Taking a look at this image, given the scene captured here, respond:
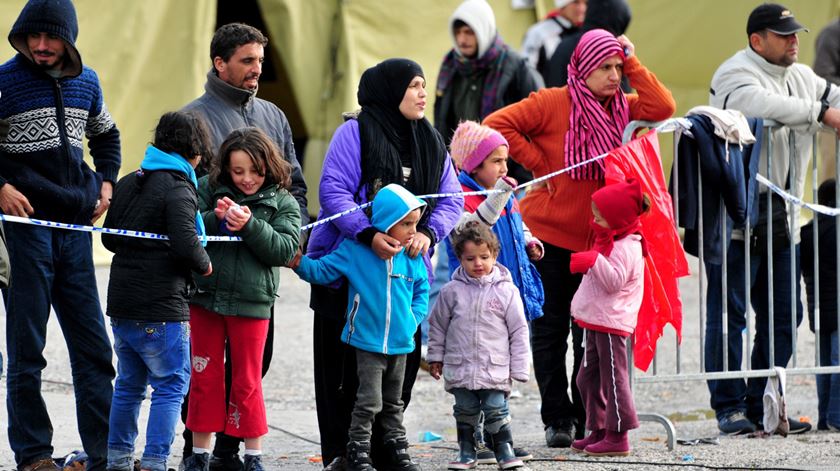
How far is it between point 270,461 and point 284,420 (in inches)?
48.8

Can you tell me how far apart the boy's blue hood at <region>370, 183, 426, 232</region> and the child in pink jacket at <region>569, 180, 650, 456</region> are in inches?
38.2

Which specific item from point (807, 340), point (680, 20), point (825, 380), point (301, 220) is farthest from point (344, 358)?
point (680, 20)

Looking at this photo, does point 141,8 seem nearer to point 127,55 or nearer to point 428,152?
point 127,55

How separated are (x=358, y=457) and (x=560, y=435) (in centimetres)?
135

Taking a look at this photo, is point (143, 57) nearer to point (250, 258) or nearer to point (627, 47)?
point (627, 47)

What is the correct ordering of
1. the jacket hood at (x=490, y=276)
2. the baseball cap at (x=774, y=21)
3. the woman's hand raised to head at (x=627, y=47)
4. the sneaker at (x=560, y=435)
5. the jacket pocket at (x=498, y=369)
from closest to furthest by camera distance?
the jacket pocket at (x=498, y=369)
the jacket hood at (x=490, y=276)
the sneaker at (x=560, y=435)
the woman's hand raised to head at (x=627, y=47)
the baseball cap at (x=774, y=21)

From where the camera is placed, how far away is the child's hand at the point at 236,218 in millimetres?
5301

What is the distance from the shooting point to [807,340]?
993 centimetres

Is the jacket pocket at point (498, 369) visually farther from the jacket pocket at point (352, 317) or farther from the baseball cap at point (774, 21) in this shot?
the baseball cap at point (774, 21)

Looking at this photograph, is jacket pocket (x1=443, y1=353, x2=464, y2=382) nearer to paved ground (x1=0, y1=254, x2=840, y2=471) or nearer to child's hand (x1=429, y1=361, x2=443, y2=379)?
child's hand (x1=429, y1=361, x2=443, y2=379)

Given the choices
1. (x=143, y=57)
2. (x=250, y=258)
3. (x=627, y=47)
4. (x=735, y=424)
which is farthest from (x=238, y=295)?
(x=143, y=57)

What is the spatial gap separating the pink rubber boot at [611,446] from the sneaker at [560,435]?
259mm

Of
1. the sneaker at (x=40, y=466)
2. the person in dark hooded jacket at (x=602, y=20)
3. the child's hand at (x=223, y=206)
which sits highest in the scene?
the person in dark hooded jacket at (x=602, y=20)

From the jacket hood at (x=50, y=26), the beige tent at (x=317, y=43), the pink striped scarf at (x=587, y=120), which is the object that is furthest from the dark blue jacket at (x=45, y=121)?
the beige tent at (x=317, y=43)
